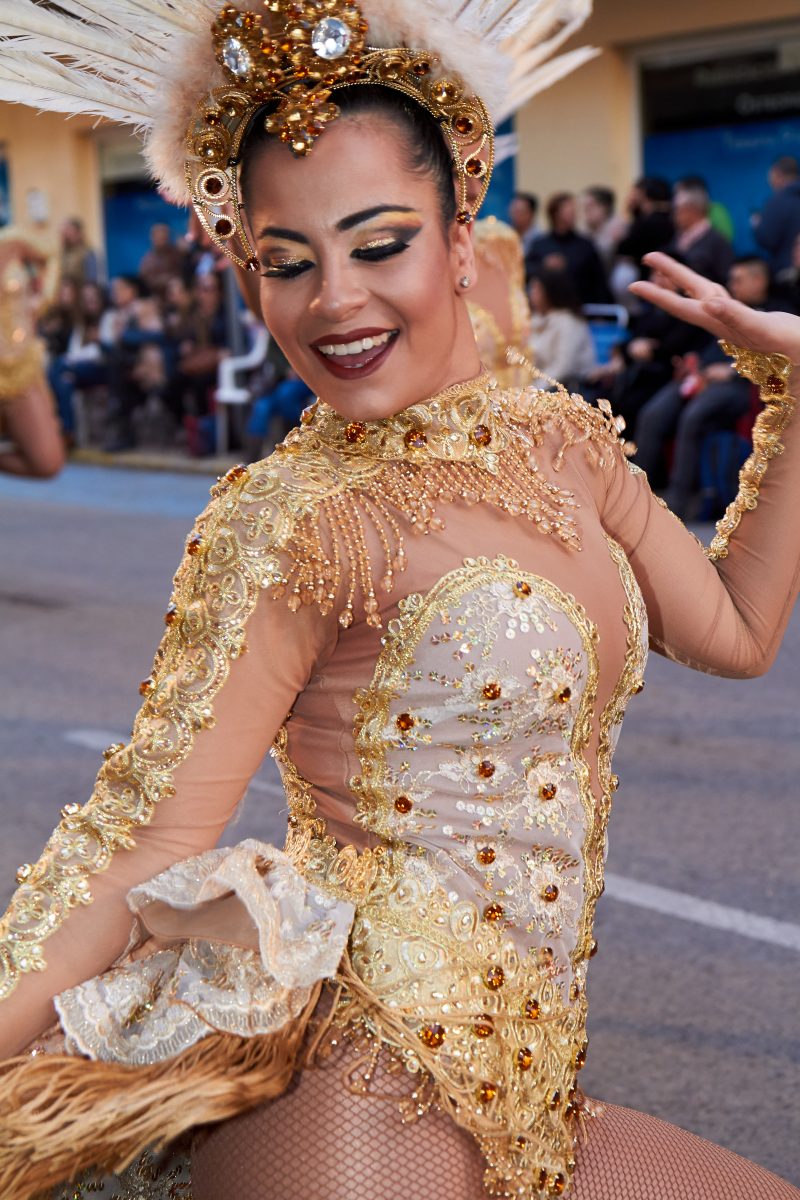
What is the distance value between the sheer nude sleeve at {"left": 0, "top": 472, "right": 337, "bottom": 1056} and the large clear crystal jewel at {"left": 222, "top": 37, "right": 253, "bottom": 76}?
447 millimetres

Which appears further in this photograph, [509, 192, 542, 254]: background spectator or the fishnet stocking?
[509, 192, 542, 254]: background spectator

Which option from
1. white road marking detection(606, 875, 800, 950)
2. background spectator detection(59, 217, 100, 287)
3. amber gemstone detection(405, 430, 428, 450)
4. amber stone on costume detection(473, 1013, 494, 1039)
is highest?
background spectator detection(59, 217, 100, 287)

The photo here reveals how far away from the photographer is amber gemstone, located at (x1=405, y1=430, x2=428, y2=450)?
1813mm

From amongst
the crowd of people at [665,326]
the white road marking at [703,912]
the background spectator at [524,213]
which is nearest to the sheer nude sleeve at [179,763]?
the white road marking at [703,912]

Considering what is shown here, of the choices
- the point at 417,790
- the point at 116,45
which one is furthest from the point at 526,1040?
the point at 116,45

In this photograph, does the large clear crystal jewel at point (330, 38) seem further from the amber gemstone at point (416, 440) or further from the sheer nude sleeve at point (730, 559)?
the sheer nude sleeve at point (730, 559)

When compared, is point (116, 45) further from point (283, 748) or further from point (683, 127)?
point (683, 127)

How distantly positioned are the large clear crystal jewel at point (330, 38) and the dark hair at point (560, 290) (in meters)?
8.77

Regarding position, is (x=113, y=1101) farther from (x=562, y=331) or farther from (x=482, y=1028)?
(x=562, y=331)

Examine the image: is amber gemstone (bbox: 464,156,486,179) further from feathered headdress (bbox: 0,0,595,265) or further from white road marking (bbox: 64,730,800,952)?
white road marking (bbox: 64,730,800,952)

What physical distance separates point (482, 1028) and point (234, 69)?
3.32 ft

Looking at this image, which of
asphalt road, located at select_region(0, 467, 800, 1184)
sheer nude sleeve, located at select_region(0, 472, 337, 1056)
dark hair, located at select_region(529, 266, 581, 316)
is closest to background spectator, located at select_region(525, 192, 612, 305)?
dark hair, located at select_region(529, 266, 581, 316)

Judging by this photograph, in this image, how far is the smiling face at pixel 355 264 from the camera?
5.68 feet

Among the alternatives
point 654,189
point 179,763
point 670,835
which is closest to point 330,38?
point 179,763
